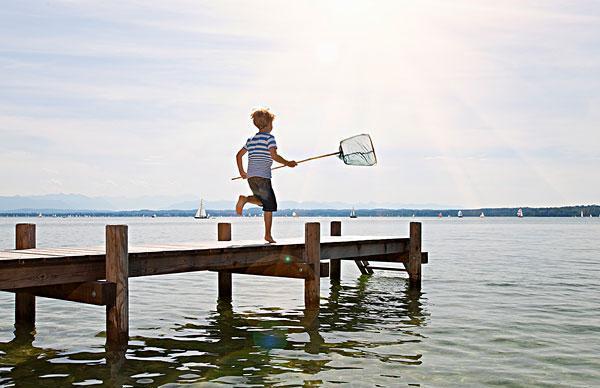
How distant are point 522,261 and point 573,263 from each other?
223 cm

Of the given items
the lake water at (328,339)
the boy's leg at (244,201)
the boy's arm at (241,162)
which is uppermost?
the boy's arm at (241,162)

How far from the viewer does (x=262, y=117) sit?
12.1 metres

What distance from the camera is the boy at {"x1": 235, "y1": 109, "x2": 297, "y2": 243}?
1205 centimetres

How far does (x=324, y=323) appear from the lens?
12.6 m

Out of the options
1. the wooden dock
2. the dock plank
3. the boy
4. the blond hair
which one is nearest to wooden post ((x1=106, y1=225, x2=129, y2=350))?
the wooden dock

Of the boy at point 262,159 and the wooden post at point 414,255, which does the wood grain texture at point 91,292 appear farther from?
the wooden post at point 414,255

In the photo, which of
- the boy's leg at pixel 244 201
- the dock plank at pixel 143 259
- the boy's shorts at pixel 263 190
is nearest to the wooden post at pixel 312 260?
the dock plank at pixel 143 259

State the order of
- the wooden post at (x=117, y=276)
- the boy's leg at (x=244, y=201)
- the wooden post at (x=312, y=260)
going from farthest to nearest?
the wooden post at (x=312, y=260)
the boy's leg at (x=244, y=201)
the wooden post at (x=117, y=276)

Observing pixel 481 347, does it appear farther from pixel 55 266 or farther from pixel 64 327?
pixel 64 327

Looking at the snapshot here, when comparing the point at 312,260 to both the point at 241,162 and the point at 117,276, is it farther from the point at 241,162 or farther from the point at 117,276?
the point at 117,276

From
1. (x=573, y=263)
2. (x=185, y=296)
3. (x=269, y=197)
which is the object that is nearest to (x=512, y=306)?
(x=269, y=197)

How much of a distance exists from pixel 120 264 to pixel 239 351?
8.03ft

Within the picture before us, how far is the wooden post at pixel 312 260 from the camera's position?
42.1ft

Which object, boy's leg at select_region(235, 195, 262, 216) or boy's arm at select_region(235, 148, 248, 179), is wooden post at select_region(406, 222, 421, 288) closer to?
boy's leg at select_region(235, 195, 262, 216)
